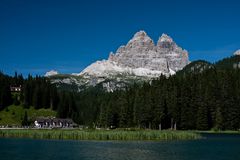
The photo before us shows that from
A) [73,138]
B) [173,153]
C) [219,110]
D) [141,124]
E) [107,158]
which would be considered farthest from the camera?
[141,124]

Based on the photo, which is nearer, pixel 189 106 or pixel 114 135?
pixel 114 135

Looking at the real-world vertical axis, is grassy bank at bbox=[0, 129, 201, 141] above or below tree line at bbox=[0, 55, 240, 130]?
below

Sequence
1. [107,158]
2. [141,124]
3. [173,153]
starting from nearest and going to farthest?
[107,158]
[173,153]
[141,124]

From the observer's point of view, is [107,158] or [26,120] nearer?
[107,158]

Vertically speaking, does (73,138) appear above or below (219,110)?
below

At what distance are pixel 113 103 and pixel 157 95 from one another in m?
27.9

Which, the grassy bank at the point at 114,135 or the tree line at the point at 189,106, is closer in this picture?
the grassy bank at the point at 114,135

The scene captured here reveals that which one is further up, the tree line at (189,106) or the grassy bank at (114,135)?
the tree line at (189,106)

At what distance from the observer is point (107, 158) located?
58.7 m

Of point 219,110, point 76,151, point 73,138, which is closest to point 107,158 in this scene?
point 76,151

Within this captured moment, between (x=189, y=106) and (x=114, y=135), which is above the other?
(x=189, y=106)

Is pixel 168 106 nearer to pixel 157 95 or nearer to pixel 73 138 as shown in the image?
pixel 157 95

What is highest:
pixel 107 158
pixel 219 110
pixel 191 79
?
pixel 191 79

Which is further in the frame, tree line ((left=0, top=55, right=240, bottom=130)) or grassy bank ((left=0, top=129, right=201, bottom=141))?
tree line ((left=0, top=55, right=240, bottom=130))
